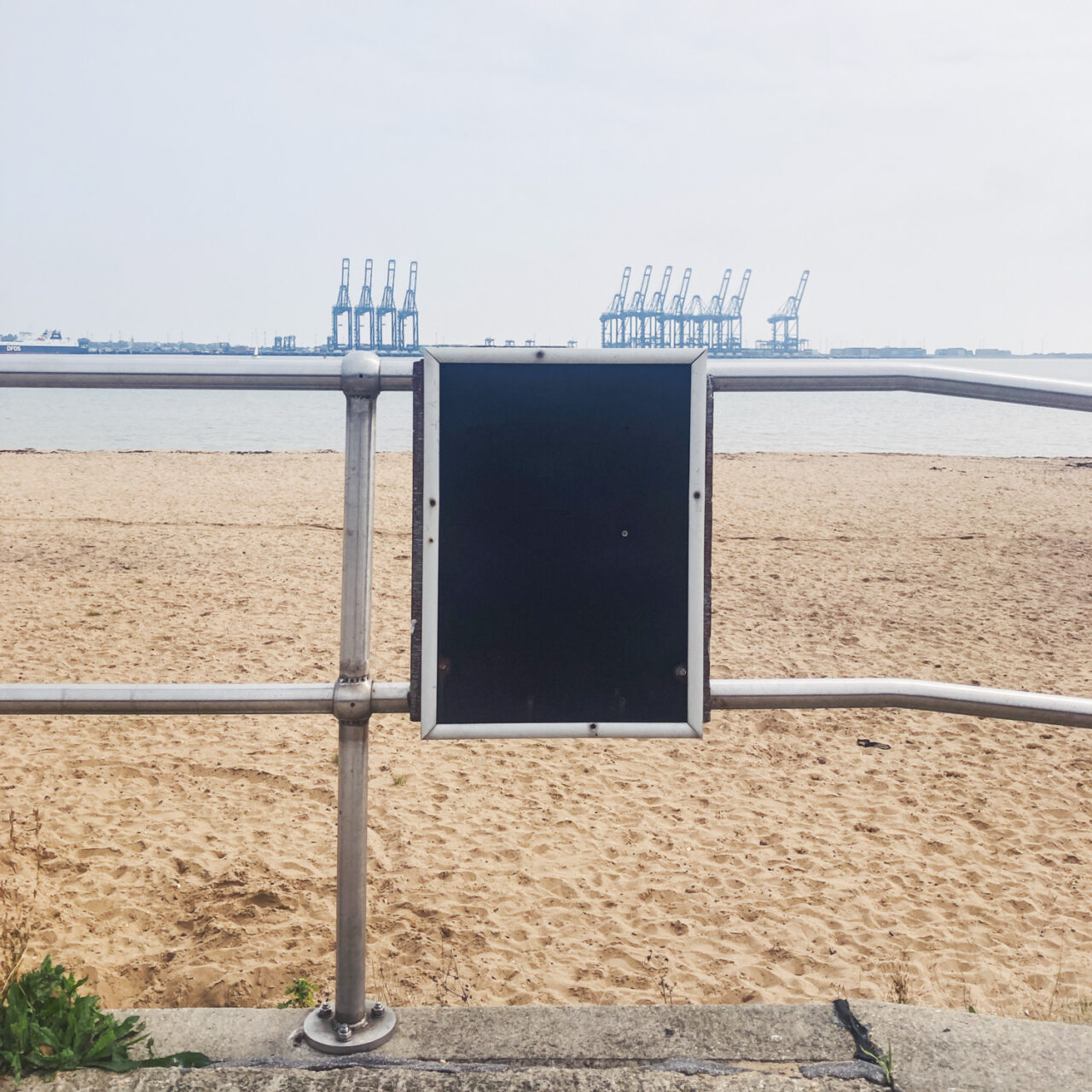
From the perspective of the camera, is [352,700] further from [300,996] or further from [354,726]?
[300,996]

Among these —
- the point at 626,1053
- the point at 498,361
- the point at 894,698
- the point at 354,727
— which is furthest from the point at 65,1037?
the point at 894,698

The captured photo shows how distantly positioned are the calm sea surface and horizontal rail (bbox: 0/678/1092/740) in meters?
16.1

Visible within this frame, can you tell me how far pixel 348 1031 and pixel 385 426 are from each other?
4434 centimetres

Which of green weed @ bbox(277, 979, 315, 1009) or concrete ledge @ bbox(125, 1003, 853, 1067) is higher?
concrete ledge @ bbox(125, 1003, 853, 1067)

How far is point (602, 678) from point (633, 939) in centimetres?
206

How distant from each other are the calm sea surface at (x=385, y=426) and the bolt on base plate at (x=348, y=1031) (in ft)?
54.3

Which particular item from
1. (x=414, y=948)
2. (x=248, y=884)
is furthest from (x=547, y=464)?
(x=248, y=884)

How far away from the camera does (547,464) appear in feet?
→ 5.59

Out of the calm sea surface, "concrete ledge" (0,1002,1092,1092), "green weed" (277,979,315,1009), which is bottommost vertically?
"green weed" (277,979,315,1009)

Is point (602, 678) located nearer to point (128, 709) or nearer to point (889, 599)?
point (128, 709)

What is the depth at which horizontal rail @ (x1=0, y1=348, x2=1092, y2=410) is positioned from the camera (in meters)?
1.65

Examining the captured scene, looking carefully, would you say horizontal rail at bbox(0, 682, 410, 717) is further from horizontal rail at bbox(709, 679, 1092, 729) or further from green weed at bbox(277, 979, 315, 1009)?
green weed at bbox(277, 979, 315, 1009)

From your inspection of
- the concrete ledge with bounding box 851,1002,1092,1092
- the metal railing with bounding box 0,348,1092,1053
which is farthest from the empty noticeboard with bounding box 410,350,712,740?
the concrete ledge with bounding box 851,1002,1092,1092

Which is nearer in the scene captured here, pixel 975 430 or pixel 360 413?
pixel 360 413
